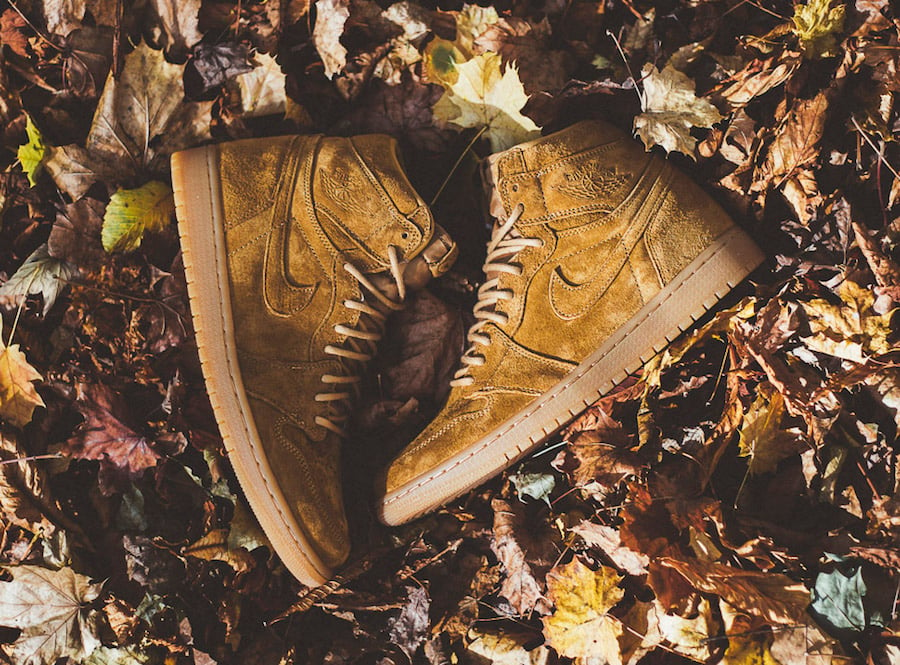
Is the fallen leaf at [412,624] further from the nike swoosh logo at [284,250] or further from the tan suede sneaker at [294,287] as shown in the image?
the nike swoosh logo at [284,250]

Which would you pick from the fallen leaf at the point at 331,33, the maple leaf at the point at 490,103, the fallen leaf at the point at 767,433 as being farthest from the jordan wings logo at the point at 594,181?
the fallen leaf at the point at 331,33

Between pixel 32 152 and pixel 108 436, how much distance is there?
106 cm

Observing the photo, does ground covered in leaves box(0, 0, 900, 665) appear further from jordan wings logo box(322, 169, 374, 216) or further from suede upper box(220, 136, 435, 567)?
jordan wings logo box(322, 169, 374, 216)

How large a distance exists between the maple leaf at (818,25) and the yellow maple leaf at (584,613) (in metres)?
1.83

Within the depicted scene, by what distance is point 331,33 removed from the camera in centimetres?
232

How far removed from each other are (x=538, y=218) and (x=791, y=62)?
94cm

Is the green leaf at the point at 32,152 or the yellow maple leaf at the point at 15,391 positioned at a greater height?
the green leaf at the point at 32,152

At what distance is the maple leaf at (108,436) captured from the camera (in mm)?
2250

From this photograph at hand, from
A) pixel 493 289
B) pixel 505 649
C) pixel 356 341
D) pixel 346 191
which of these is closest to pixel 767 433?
pixel 493 289

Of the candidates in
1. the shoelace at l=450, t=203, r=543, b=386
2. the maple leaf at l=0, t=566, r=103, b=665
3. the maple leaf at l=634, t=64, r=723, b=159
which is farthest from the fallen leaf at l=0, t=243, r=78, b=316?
the maple leaf at l=634, t=64, r=723, b=159

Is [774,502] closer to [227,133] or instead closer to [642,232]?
[642,232]

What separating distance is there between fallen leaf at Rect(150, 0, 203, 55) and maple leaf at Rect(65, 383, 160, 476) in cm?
126

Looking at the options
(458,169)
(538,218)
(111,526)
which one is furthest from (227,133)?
(111,526)

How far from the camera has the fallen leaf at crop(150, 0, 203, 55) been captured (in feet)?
7.57
